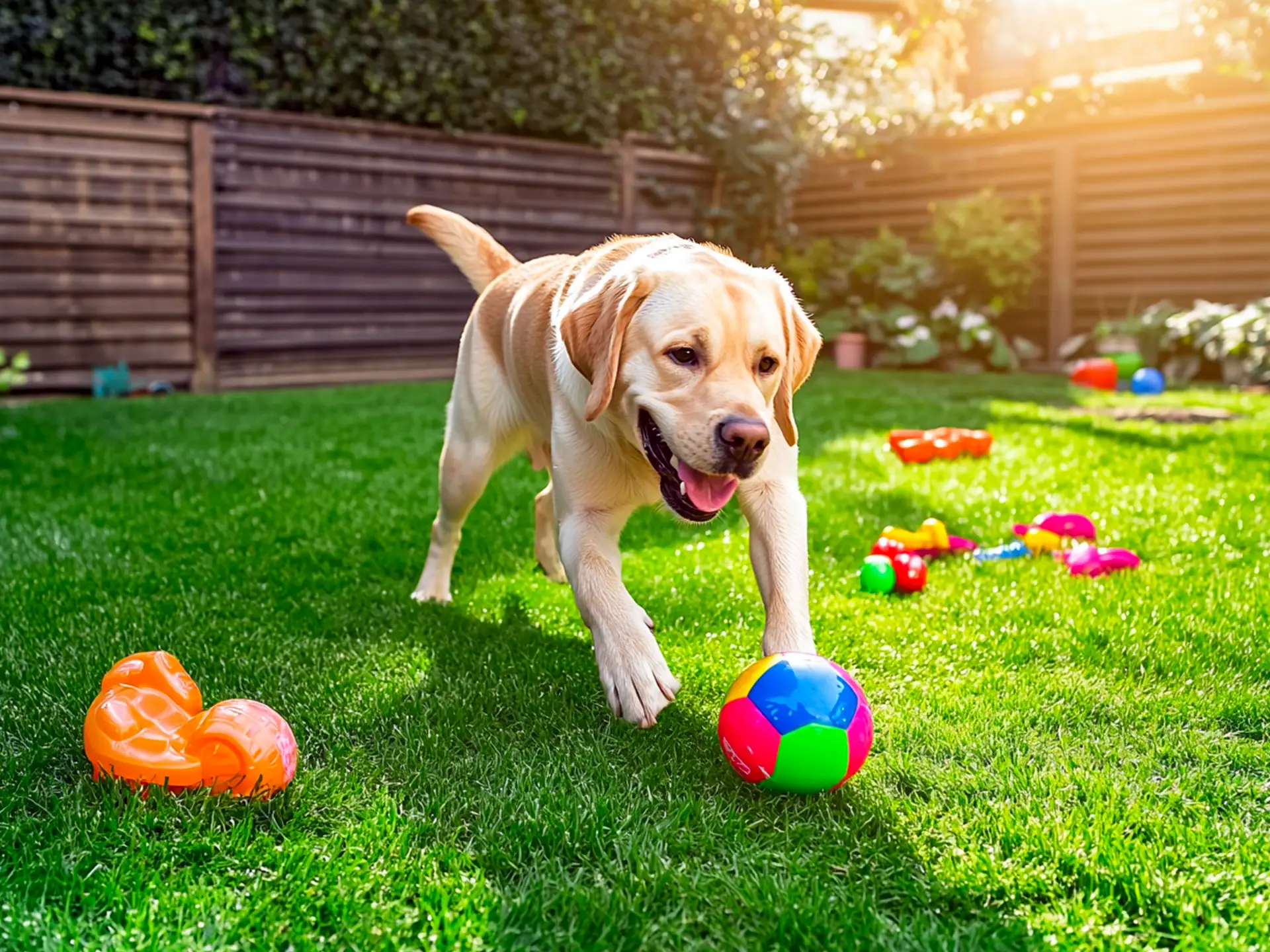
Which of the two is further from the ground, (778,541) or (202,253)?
(202,253)

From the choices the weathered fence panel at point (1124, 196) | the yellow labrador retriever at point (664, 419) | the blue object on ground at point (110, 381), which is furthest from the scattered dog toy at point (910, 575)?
the weathered fence panel at point (1124, 196)

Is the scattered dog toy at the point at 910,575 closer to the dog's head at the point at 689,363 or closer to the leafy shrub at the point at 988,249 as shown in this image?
the dog's head at the point at 689,363

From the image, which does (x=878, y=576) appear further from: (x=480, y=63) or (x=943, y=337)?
(x=480, y=63)

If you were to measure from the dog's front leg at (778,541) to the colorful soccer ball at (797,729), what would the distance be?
404 millimetres

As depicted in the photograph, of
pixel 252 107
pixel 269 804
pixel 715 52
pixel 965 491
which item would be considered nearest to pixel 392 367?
pixel 252 107

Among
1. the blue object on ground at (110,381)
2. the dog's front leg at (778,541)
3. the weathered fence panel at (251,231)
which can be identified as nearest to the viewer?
the dog's front leg at (778,541)

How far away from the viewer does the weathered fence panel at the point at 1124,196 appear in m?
9.96

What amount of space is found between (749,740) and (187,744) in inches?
41.5

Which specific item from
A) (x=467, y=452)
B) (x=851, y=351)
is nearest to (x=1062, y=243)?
(x=851, y=351)

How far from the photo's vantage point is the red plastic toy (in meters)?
8.95

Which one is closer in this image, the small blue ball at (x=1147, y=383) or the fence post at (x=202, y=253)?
the small blue ball at (x=1147, y=383)

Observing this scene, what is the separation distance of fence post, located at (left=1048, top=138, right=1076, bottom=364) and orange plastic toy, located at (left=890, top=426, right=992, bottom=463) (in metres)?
5.89

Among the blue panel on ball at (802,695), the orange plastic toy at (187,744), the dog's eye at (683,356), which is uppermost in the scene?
the dog's eye at (683,356)

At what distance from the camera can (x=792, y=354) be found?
270 cm
